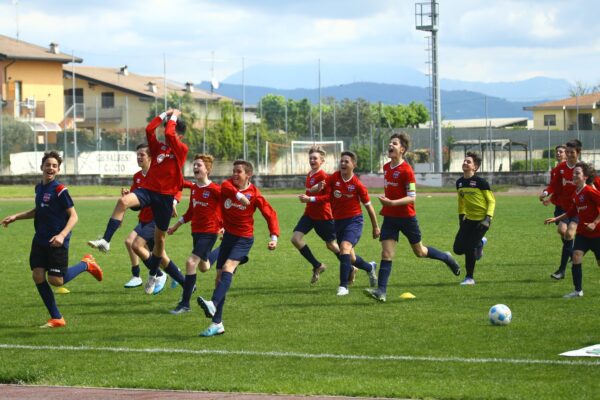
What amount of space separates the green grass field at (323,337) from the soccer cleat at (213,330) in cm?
9

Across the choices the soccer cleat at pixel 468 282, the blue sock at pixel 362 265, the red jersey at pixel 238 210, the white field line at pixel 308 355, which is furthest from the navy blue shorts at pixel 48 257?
the soccer cleat at pixel 468 282

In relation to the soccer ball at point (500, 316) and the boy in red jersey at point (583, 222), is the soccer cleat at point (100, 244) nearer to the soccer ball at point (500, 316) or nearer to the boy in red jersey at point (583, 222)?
the soccer ball at point (500, 316)

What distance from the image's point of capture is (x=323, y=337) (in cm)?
1093

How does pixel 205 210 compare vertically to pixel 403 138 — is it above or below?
below

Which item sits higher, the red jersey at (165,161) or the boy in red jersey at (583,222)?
the red jersey at (165,161)

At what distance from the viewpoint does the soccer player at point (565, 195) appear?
15.9 m

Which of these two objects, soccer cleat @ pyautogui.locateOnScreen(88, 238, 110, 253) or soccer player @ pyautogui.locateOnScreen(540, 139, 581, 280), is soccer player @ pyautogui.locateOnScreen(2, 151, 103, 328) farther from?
soccer player @ pyautogui.locateOnScreen(540, 139, 581, 280)

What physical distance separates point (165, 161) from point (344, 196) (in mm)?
3051

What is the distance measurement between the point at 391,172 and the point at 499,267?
15.4ft

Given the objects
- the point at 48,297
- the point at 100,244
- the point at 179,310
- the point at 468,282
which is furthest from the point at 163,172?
the point at 468,282

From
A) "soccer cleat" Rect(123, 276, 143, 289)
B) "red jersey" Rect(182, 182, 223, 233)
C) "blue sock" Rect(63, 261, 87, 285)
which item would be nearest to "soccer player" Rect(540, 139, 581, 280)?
"red jersey" Rect(182, 182, 223, 233)

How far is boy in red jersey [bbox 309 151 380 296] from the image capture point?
1456 centimetres

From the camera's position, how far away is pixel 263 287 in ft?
51.3

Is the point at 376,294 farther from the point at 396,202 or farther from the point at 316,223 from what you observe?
the point at 316,223
